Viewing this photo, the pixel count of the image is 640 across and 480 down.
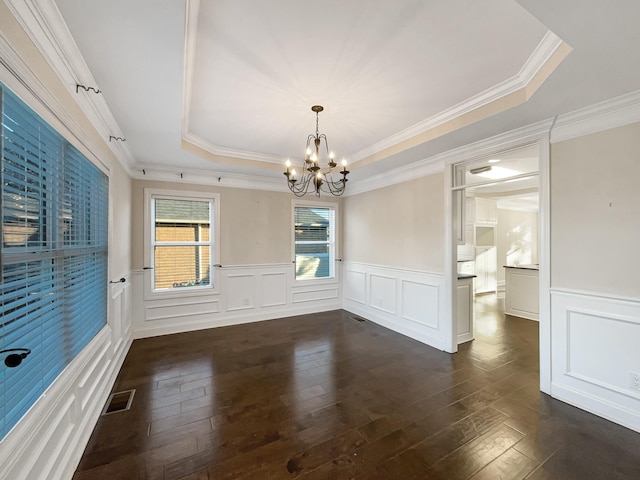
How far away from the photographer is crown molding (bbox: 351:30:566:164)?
70.6 inches

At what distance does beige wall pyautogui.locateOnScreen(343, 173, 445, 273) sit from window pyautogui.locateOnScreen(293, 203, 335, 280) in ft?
1.17

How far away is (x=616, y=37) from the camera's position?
4.94 ft

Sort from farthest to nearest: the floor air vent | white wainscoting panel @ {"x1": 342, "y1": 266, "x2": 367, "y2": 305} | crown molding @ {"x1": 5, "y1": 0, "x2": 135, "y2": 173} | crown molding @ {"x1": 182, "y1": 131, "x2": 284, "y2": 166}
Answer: white wainscoting panel @ {"x1": 342, "y1": 266, "x2": 367, "y2": 305} → crown molding @ {"x1": 182, "y1": 131, "x2": 284, "y2": 166} → the floor air vent → crown molding @ {"x1": 5, "y1": 0, "x2": 135, "y2": 173}

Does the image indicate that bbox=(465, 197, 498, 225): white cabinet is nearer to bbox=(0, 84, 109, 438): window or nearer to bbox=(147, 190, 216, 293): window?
bbox=(147, 190, 216, 293): window

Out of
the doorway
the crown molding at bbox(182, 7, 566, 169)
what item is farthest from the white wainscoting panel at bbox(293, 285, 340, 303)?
the crown molding at bbox(182, 7, 566, 169)

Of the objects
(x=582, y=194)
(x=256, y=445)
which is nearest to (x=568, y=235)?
(x=582, y=194)

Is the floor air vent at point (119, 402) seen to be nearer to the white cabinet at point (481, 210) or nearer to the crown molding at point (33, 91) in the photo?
the crown molding at point (33, 91)

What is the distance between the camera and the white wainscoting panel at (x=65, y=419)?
3.85 ft

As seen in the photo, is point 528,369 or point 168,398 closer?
point 168,398

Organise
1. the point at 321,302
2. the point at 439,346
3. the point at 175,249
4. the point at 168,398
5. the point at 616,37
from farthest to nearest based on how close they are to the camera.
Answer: the point at 321,302
the point at 175,249
the point at 439,346
the point at 168,398
the point at 616,37

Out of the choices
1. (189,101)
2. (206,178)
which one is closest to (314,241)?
(206,178)

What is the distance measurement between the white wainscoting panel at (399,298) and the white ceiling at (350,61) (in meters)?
1.94

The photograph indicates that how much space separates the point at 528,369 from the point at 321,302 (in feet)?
10.8

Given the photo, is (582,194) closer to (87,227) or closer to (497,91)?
(497,91)
